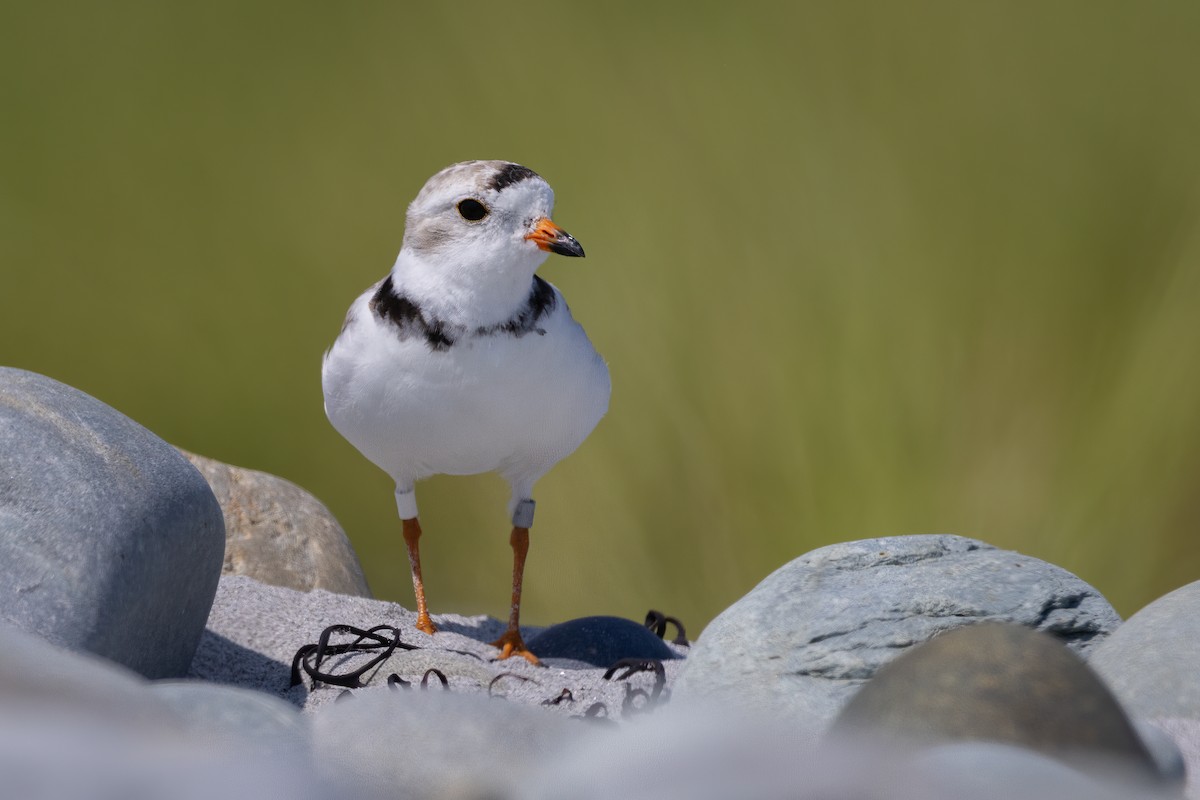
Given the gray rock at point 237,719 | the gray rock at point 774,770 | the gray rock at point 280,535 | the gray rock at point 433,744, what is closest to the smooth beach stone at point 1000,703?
the gray rock at point 774,770

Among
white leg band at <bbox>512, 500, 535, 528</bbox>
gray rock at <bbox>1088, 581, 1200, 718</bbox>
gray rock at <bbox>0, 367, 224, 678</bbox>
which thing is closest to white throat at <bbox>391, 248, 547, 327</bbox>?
gray rock at <bbox>0, 367, 224, 678</bbox>

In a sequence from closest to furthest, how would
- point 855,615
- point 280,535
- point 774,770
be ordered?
point 774,770, point 855,615, point 280,535

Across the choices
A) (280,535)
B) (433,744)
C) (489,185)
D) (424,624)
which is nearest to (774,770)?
(433,744)

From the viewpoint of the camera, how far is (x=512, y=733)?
84.4 inches

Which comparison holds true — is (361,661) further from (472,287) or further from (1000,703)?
(1000,703)

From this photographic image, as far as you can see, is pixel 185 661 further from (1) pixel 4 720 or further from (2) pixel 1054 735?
(2) pixel 1054 735

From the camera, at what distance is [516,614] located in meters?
4.49

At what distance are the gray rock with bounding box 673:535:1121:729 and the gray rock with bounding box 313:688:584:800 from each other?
35.8 inches

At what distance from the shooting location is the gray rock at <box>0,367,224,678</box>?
3.17 metres

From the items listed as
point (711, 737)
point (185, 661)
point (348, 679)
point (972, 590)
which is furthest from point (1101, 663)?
point (185, 661)

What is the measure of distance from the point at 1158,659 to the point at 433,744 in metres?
1.78

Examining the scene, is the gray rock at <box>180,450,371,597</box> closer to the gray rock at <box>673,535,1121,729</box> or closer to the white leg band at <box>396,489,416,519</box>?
the white leg band at <box>396,489,416,519</box>

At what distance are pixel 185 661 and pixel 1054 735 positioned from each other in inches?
98.9

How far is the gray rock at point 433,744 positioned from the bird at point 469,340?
1741 mm
